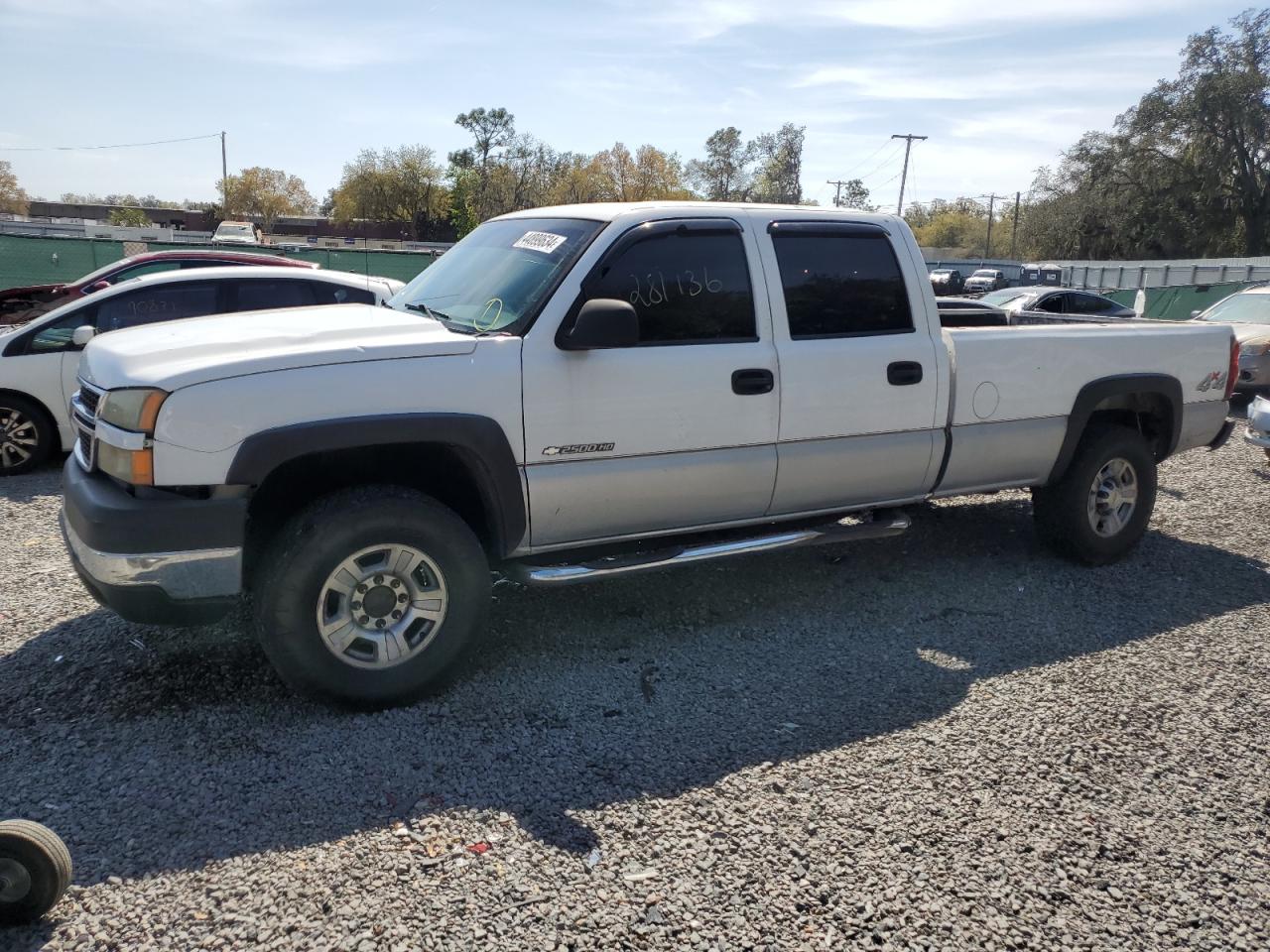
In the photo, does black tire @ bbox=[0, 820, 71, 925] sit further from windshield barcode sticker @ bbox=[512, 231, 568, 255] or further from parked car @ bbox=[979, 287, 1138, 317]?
parked car @ bbox=[979, 287, 1138, 317]

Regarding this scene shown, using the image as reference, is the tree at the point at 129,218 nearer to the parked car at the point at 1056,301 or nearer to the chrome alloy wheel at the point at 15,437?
the parked car at the point at 1056,301

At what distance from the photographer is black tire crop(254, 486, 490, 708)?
140 inches

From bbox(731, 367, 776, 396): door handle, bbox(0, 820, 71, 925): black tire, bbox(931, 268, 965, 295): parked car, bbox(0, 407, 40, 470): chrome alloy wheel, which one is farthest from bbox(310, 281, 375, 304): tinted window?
bbox(931, 268, 965, 295): parked car

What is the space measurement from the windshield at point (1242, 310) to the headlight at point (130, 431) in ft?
46.6

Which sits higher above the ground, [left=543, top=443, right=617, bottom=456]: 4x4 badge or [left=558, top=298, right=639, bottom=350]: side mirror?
[left=558, top=298, right=639, bottom=350]: side mirror

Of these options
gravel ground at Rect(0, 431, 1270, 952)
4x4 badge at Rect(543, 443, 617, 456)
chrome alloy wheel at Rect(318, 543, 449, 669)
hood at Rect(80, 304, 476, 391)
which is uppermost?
hood at Rect(80, 304, 476, 391)

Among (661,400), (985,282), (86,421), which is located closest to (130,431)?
(86,421)

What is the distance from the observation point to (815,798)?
3342mm

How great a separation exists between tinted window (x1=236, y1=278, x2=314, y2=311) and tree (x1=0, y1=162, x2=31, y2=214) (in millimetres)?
113424

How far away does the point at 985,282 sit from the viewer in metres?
42.0

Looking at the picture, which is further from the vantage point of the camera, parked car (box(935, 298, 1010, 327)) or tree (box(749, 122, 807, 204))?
tree (box(749, 122, 807, 204))

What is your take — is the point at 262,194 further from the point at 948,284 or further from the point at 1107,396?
the point at 1107,396

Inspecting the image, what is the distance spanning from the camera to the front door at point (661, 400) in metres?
4.03

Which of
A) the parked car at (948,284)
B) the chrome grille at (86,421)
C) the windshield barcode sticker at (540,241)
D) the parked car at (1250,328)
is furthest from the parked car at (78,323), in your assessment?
the parked car at (948,284)
